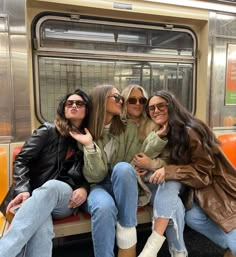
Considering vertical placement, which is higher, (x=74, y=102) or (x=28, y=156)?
(x=74, y=102)

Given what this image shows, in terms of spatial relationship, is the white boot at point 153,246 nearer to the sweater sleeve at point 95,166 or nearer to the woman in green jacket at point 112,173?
the woman in green jacket at point 112,173

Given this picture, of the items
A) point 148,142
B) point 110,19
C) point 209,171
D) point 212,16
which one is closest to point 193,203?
point 209,171

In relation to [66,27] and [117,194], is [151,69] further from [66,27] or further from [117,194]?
[117,194]

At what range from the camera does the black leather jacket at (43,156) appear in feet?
6.20

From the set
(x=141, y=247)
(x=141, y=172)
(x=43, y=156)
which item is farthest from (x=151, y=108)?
(x=141, y=247)

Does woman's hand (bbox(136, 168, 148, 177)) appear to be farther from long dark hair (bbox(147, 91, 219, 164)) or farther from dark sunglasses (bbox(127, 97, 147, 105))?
dark sunglasses (bbox(127, 97, 147, 105))

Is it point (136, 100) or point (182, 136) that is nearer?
point (182, 136)

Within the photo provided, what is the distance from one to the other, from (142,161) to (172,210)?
396 millimetres

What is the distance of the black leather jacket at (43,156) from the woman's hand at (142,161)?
15.8 inches

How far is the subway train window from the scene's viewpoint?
249 centimetres

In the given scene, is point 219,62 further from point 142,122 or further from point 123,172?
point 123,172

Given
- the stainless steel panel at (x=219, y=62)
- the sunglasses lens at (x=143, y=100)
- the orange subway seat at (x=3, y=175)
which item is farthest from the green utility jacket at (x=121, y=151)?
the stainless steel panel at (x=219, y=62)

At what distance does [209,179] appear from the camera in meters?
1.89

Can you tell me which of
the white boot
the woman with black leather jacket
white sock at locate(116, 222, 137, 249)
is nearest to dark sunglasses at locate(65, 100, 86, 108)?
the woman with black leather jacket
